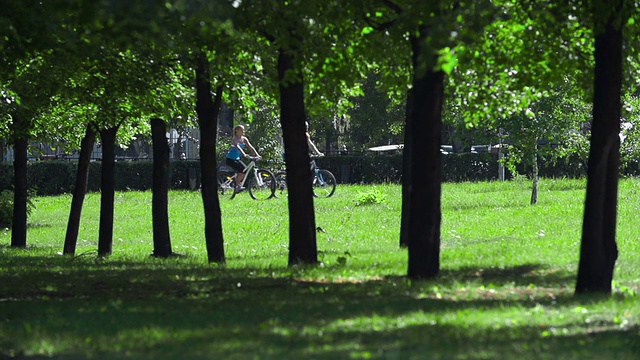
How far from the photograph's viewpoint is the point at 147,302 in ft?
37.5

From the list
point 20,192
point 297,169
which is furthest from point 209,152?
point 20,192

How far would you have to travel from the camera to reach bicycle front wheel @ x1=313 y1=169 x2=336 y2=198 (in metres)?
33.4

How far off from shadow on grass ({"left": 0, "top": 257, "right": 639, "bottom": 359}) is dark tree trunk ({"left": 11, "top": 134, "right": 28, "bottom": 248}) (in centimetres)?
1024

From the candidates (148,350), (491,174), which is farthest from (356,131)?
(148,350)

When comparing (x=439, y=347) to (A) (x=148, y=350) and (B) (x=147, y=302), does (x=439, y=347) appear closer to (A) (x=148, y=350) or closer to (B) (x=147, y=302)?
(A) (x=148, y=350)

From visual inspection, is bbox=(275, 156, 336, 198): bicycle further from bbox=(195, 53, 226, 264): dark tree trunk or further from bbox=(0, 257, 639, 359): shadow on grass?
bbox=(0, 257, 639, 359): shadow on grass

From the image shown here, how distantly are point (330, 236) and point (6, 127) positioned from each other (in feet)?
→ 21.9

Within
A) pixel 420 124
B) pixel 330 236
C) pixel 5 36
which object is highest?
pixel 5 36

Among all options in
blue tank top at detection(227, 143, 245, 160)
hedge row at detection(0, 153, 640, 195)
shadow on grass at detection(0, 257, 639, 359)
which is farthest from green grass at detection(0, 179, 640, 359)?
hedge row at detection(0, 153, 640, 195)

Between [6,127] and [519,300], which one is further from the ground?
[6,127]

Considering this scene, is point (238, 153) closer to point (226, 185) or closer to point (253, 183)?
point (253, 183)

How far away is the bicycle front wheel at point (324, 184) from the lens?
33406mm

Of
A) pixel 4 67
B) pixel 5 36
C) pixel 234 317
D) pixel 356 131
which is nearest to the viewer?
pixel 234 317

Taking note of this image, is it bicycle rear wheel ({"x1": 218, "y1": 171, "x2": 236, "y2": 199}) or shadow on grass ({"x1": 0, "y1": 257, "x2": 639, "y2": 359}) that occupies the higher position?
bicycle rear wheel ({"x1": 218, "y1": 171, "x2": 236, "y2": 199})
